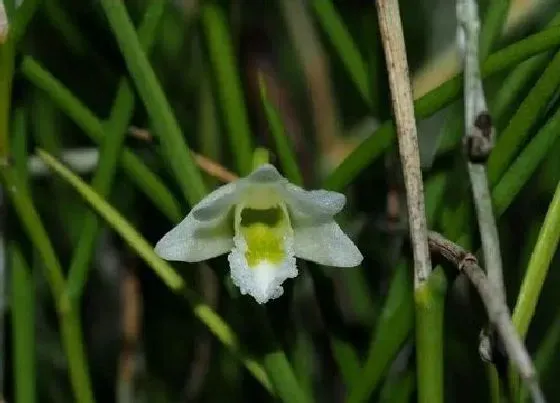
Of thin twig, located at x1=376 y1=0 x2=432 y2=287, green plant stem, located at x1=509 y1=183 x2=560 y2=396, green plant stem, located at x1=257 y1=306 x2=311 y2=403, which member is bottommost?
green plant stem, located at x1=257 y1=306 x2=311 y2=403

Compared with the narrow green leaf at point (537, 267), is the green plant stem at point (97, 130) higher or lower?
higher

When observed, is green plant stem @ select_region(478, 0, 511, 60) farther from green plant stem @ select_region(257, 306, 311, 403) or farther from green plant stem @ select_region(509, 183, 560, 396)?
green plant stem @ select_region(257, 306, 311, 403)

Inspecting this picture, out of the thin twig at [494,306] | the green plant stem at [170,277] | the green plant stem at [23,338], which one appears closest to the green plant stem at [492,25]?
the thin twig at [494,306]

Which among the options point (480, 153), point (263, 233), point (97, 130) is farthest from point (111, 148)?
point (480, 153)

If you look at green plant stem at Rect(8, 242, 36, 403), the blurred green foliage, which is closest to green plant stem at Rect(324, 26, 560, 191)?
the blurred green foliage

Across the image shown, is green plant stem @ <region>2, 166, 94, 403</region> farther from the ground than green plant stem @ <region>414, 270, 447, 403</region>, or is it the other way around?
green plant stem @ <region>2, 166, 94, 403</region>

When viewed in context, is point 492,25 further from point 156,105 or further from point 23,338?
point 23,338

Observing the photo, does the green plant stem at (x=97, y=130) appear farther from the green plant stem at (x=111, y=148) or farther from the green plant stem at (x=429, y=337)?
the green plant stem at (x=429, y=337)
